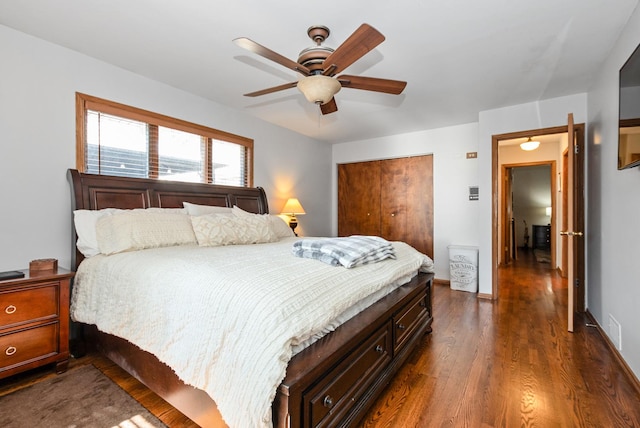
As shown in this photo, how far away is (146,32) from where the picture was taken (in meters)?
2.22

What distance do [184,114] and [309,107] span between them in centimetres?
147

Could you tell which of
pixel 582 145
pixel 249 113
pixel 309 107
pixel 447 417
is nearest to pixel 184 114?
pixel 249 113

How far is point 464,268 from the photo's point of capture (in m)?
4.13

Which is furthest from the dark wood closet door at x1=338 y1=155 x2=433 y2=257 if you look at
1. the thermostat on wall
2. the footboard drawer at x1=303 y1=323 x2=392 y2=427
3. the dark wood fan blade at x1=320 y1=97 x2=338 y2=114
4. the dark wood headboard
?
the footboard drawer at x1=303 y1=323 x2=392 y2=427

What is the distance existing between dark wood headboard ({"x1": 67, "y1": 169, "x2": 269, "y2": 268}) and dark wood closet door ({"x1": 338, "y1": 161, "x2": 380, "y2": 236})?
7.61 ft

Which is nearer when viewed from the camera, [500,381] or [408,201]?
[500,381]

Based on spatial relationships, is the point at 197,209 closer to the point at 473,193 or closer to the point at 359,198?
the point at 359,198

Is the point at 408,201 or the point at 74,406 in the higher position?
the point at 408,201

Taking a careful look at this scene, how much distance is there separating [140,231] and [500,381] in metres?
2.76

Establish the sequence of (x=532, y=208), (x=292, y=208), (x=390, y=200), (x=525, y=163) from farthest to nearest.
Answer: (x=532, y=208), (x=525, y=163), (x=390, y=200), (x=292, y=208)

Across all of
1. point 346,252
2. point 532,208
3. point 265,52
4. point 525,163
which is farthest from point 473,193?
point 532,208

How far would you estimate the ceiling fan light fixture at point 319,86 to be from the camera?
6.35ft

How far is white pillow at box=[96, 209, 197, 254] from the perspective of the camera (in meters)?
2.18

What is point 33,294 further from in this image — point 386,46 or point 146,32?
point 386,46
